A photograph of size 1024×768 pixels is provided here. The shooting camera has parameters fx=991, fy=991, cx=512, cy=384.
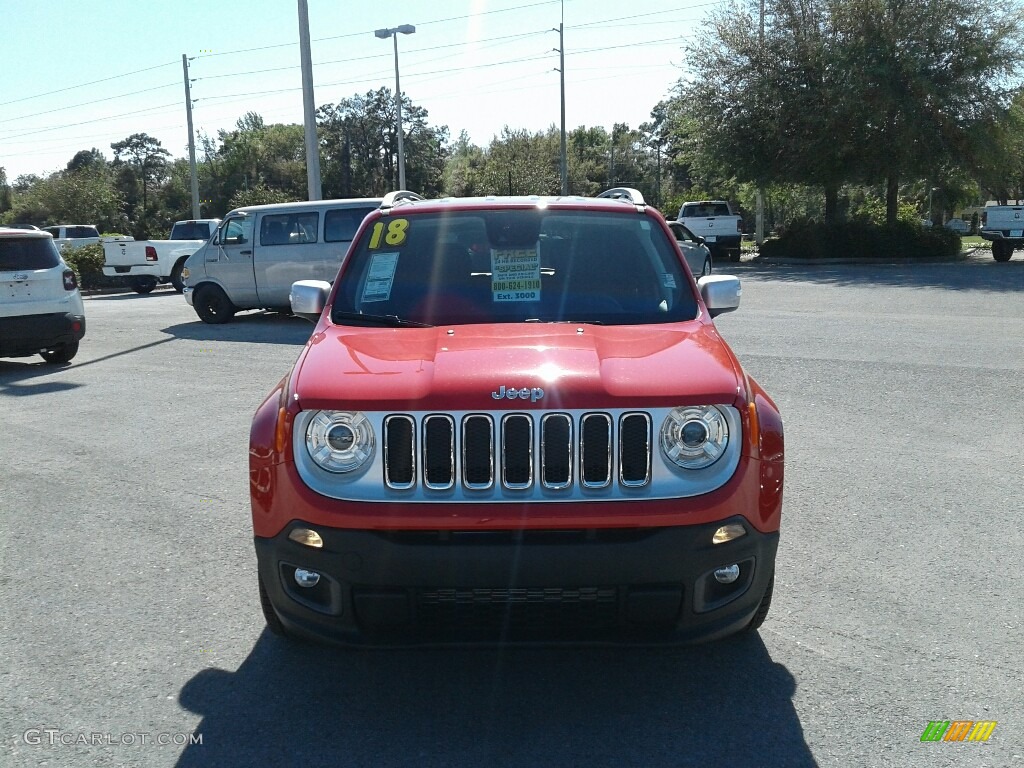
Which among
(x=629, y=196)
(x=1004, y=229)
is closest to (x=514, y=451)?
(x=629, y=196)

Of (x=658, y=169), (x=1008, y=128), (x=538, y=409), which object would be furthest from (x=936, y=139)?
(x=658, y=169)

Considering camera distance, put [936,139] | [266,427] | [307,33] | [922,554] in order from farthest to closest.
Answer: [936,139], [307,33], [922,554], [266,427]

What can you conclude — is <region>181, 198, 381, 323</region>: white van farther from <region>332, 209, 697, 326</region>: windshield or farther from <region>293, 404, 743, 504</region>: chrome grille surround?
<region>293, 404, 743, 504</region>: chrome grille surround

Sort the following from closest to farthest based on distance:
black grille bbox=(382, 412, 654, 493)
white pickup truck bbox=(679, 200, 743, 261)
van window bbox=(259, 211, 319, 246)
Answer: black grille bbox=(382, 412, 654, 493) < van window bbox=(259, 211, 319, 246) < white pickup truck bbox=(679, 200, 743, 261)

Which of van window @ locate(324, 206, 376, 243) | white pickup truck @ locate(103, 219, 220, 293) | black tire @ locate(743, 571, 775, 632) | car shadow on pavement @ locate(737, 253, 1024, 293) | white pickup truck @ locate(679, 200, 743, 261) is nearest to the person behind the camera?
black tire @ locate(743, 571, 775, 632)

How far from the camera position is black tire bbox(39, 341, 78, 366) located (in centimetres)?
1211

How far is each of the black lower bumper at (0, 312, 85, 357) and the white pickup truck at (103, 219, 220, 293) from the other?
1278cm

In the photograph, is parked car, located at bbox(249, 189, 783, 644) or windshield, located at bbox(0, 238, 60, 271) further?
windshield, located at bbox(0, 238, 60, 271)

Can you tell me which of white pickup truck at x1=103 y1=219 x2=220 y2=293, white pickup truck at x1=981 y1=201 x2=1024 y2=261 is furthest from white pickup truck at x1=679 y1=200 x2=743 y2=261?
white pickup truck at x1=103 y1=219 x2=220 y2=293

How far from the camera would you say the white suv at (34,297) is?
36.7ft

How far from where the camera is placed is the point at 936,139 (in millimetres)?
29938

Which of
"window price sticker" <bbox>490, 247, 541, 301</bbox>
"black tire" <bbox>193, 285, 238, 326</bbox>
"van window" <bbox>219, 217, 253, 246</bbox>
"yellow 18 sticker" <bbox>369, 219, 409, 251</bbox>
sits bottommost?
"black tire" <bbox>193, 285, 238, 326</bbox>

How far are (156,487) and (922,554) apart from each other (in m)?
4.52

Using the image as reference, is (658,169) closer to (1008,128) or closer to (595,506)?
(1008,128)
